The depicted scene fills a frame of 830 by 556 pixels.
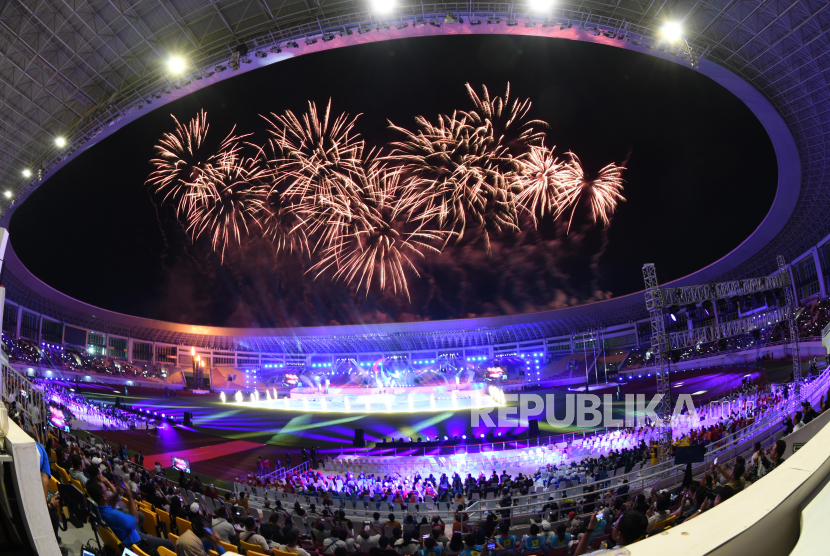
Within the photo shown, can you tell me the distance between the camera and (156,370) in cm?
6412

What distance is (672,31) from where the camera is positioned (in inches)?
695

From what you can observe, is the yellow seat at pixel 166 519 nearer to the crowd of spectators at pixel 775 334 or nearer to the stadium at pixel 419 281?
the stadium at pixel 419 281

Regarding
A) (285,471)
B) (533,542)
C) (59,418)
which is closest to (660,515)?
(533,542)

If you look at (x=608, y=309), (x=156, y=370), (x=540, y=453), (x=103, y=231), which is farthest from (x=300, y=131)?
(x=156, y=370)

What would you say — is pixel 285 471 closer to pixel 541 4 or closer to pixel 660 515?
pixel 660 515

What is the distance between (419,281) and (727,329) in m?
48.1

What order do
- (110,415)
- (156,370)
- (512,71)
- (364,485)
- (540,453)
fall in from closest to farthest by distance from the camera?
(364,485)
(540,453)
(110,415)
(512,71)
(156,370)

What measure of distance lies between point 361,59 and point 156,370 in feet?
168

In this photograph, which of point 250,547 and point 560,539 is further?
point 560,539

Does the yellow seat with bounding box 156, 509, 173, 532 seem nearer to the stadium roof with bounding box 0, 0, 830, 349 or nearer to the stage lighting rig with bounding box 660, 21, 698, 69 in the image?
the stadium roof with bounding box 0, 0, 830, 349

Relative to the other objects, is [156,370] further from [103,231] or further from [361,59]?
[361,59]

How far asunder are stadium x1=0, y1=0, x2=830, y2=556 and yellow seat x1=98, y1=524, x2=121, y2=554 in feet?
0.14

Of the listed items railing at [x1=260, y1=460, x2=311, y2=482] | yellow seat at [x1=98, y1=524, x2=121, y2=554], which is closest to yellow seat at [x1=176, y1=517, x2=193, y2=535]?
yellow seat at [x1=98, y1=524, x2=121, y2=554]

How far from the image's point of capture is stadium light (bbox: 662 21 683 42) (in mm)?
17500
